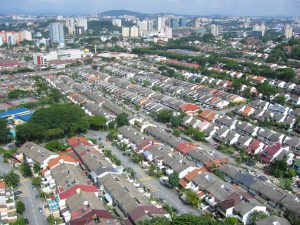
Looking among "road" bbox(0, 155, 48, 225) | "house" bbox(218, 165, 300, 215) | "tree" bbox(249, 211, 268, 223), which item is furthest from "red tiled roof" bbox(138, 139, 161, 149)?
"tree" bbox(249, 211, 268, 223)

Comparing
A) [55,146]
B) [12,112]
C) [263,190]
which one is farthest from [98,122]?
[263,190]

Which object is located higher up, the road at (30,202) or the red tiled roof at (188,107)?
the red tiled roof at (188,107)

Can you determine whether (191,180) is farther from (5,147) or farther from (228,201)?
(5,147)

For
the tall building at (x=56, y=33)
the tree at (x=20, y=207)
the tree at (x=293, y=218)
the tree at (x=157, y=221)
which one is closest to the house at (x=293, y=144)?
the tree at (x=293, y=218)

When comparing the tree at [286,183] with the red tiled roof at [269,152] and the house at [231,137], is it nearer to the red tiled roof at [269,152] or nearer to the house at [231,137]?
the red tiled roof at [269,152]

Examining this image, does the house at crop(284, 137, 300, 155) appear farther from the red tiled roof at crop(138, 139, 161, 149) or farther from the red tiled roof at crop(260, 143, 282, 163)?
the red tiled roof at crop(138, 139, 161, 149)

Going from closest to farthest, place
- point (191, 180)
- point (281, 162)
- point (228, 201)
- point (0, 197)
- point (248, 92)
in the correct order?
point (228, 201), point (0, 197), point (191, 180), point (281, 162), point (248, 92)

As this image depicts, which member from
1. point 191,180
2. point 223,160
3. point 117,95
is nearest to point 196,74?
point 117,95
